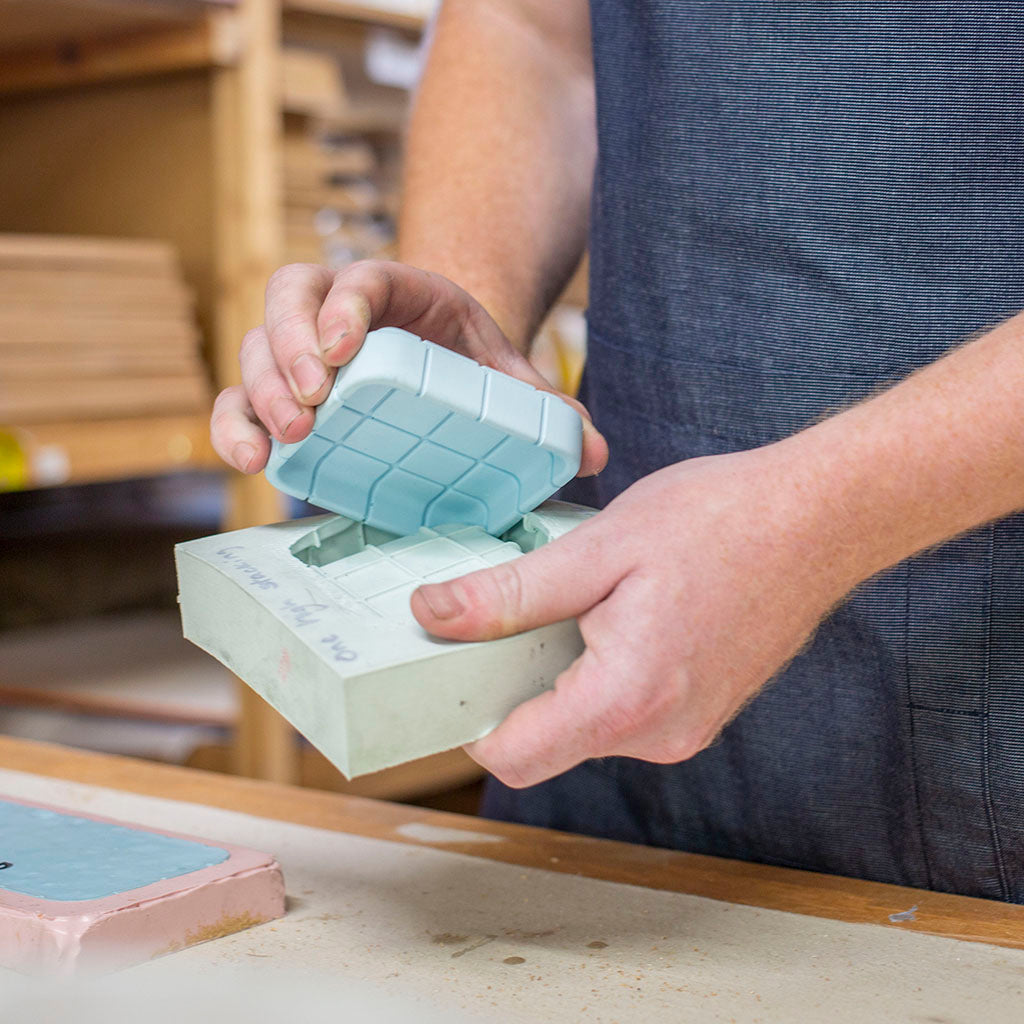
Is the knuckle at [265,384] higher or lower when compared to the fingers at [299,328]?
lower

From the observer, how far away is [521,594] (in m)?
0.52

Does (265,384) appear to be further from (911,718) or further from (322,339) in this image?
(911,718)

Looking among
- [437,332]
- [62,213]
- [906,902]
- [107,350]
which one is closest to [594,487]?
[437,332]

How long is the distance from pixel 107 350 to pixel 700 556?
1.15 meters

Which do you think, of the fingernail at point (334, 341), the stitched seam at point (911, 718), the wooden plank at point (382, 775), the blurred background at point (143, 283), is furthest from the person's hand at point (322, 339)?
the wooden plank at point (382, 775)

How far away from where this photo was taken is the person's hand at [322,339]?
562 millimetres

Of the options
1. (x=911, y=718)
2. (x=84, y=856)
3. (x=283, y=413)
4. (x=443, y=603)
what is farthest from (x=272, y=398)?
(x=911, y=718)

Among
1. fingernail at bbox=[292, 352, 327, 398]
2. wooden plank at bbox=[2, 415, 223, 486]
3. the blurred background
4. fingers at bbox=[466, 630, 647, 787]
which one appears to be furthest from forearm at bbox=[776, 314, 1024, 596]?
wooden plank at bbox=[2, 415, 223, 486]

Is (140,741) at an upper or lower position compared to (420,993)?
lower

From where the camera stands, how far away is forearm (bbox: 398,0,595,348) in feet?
2.90

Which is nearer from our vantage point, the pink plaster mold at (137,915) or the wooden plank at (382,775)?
the pink plaster mold at (137,915)

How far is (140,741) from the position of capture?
5.41ft

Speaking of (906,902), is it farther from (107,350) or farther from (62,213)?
(62,213)

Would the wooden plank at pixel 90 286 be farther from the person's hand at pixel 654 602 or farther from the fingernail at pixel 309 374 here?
the person's hand at pixel 654 602
